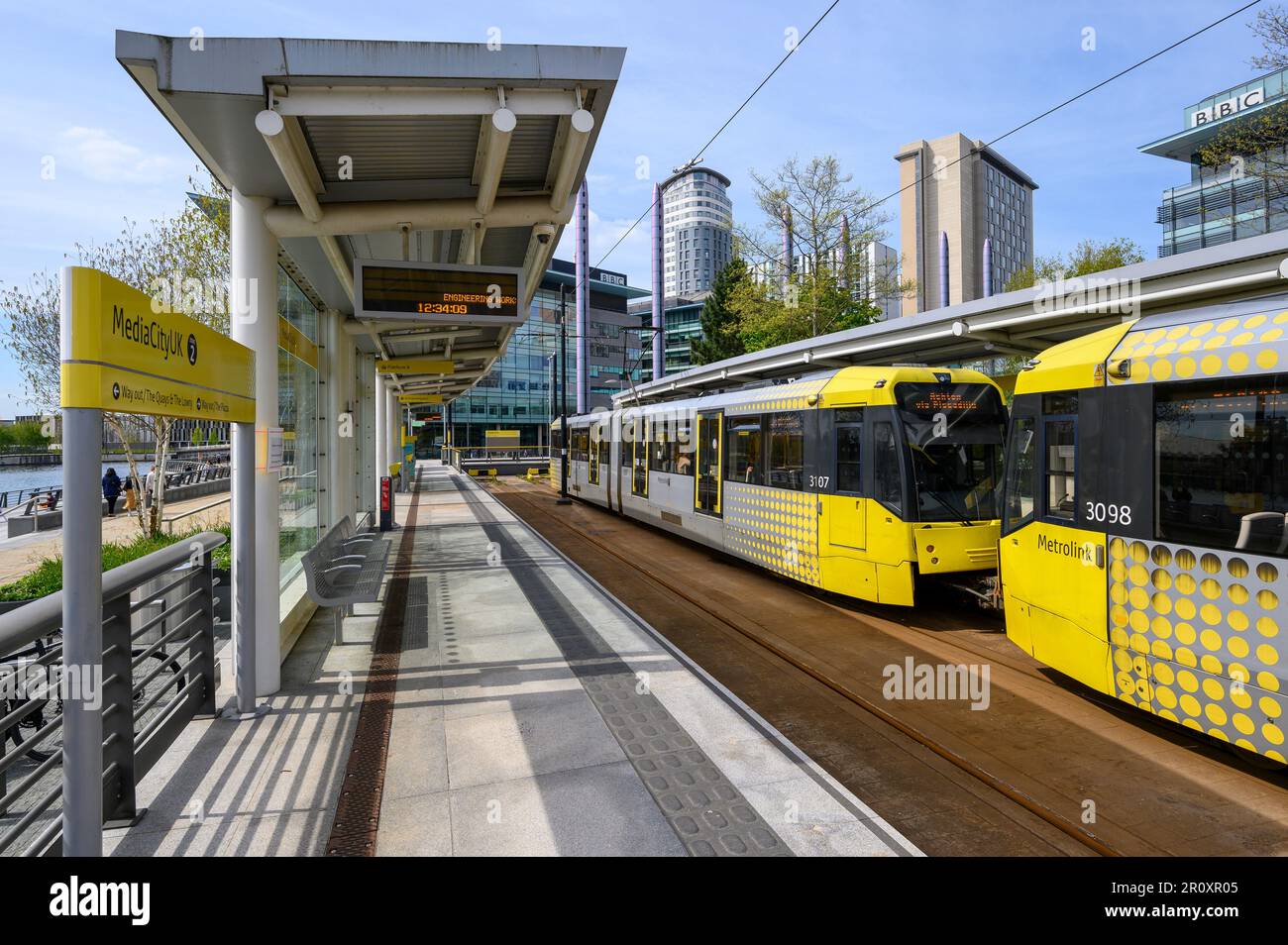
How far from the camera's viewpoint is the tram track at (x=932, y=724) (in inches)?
157

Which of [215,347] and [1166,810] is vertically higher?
[215,347]

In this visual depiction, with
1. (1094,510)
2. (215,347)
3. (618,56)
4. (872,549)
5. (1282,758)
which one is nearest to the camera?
(1282,758)

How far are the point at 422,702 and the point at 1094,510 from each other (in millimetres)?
5435

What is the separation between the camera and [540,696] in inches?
236

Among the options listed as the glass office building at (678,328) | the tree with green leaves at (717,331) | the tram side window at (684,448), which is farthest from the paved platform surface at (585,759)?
the glass office building at (678,328)

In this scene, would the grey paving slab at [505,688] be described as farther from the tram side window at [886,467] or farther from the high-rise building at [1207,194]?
the high-rise building at [1207,194]

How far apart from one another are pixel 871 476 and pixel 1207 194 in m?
37.8

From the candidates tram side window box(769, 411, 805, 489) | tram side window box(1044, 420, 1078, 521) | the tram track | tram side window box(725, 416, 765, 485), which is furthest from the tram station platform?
tram side window box(725, 416, 765, 485)

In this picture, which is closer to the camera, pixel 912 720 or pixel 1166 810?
pixel 1166 810

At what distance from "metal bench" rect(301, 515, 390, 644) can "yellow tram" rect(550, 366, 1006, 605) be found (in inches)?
208

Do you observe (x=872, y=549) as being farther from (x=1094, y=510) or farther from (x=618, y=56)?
(x=618, y=56)

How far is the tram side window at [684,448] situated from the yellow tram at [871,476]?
2.06 meters

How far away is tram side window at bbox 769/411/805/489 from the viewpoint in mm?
9734
